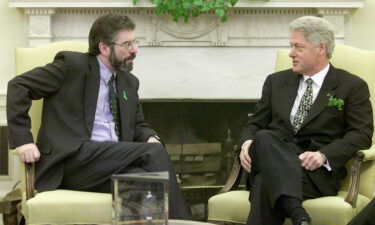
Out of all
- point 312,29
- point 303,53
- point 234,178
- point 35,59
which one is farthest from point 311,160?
point 35,59

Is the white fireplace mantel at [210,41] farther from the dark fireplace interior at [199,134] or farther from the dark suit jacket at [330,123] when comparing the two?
the dark suit jacket at [330,123]

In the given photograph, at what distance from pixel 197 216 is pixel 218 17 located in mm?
1462

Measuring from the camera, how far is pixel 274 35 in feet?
19.5

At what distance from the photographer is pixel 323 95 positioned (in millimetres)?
4305

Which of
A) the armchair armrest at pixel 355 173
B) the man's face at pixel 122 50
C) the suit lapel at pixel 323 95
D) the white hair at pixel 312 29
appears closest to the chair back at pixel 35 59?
the man's face at pixel 122 50

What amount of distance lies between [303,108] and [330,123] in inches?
6.7

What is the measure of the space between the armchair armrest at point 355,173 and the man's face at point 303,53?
0.58 m

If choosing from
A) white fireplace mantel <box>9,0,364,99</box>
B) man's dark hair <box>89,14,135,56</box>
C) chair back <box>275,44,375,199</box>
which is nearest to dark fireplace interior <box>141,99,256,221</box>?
white fireplace mantel <box>9,0,364,99</box>

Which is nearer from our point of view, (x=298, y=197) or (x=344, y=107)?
(x=298, y=197)

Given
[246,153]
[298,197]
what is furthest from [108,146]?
[298,197]

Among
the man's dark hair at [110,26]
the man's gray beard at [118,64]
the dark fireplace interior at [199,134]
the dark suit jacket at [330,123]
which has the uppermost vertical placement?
the man's dark hair at [110,26]

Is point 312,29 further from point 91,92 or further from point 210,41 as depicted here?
point 210,41

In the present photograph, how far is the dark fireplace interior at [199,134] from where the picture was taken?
5844 mm

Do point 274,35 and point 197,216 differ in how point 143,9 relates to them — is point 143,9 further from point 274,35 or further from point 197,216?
point 197,216
